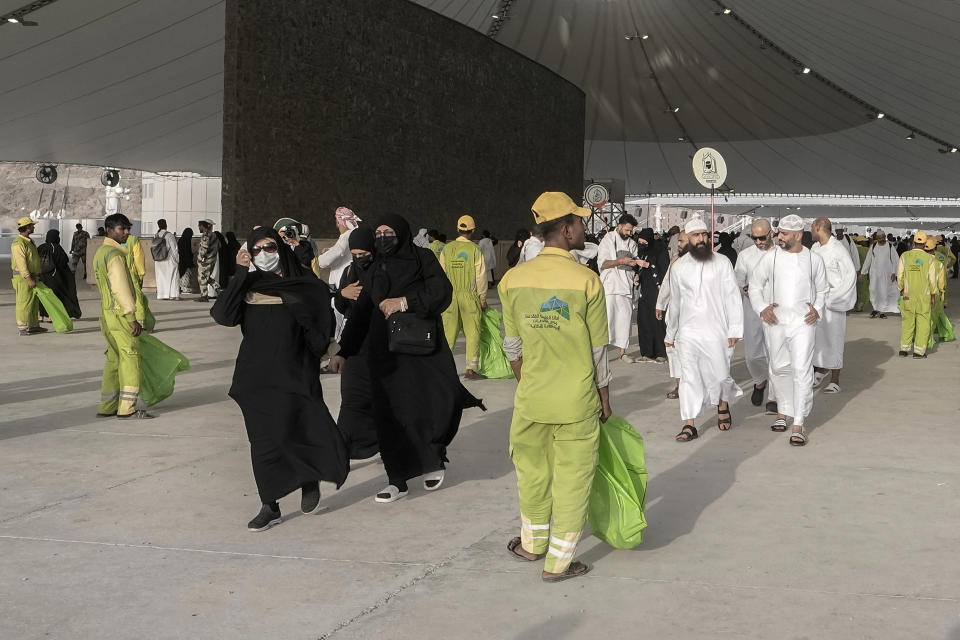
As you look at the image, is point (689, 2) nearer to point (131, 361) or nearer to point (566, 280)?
point (131, 361)

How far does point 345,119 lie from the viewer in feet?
66.7

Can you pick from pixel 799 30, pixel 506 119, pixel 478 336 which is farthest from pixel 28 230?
pixel 799 30

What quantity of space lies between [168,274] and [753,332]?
14.2 metres

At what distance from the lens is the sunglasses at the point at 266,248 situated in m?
5.42

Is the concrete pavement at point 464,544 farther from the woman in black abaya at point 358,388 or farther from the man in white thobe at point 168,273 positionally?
the man in white thobe at point 168,273

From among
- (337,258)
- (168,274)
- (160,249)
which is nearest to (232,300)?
(337,258)

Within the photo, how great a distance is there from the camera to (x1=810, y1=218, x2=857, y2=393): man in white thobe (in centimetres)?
975

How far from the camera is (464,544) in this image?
16.5 ft

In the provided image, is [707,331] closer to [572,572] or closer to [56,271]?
[572,572]

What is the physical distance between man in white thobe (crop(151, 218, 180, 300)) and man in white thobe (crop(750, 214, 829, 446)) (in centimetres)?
1525

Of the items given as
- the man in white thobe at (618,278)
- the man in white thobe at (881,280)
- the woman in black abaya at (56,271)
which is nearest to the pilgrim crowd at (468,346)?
the man in white thobe at (618,278)

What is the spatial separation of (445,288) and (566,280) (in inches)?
68.9

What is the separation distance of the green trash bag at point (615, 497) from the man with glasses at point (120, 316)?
14.8 feet

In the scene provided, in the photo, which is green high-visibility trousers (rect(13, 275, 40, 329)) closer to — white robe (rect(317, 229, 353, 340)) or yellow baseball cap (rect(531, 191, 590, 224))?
white robe (rect(317, 229, 353, 340))
